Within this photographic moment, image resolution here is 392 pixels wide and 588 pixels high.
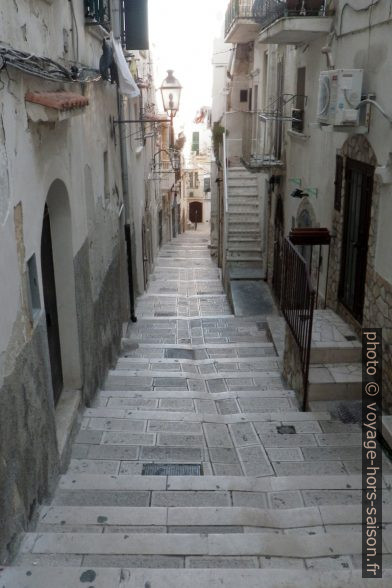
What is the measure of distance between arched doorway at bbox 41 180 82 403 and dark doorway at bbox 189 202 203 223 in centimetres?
5096

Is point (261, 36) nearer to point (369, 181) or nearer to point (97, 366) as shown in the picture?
point (369, 181)

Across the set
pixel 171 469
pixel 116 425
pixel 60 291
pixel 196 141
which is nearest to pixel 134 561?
pixel 171 469

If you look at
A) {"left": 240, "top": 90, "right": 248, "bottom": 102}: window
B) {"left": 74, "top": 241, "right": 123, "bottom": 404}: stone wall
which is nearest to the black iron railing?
{"left": 74, "top": 241, "right": 123, "bottom": 404}: stone wall

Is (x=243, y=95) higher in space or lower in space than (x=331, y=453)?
higher

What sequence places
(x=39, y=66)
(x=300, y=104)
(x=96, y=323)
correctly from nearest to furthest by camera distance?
(x=39, y=66)
(x=96, y=323)
(x=300, y=104)

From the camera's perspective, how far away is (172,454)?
18.2 ft

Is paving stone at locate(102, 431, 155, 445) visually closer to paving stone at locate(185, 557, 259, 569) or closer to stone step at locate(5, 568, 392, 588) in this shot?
paving stone at locate(185, 557, 259, 569)

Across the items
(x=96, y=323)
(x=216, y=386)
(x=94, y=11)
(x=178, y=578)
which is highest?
(x=94, y=11)

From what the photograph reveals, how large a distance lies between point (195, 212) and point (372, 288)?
51.0 meters

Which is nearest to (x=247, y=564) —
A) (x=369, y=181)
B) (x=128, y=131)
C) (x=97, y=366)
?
(x=97, y=366)

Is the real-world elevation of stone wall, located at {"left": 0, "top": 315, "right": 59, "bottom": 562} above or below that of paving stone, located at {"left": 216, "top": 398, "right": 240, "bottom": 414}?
above

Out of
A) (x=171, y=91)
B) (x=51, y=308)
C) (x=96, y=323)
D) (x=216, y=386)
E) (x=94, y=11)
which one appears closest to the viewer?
(x=51, y=308)

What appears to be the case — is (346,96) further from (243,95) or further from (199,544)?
(243,95)

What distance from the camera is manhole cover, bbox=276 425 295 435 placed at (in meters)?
5.97
